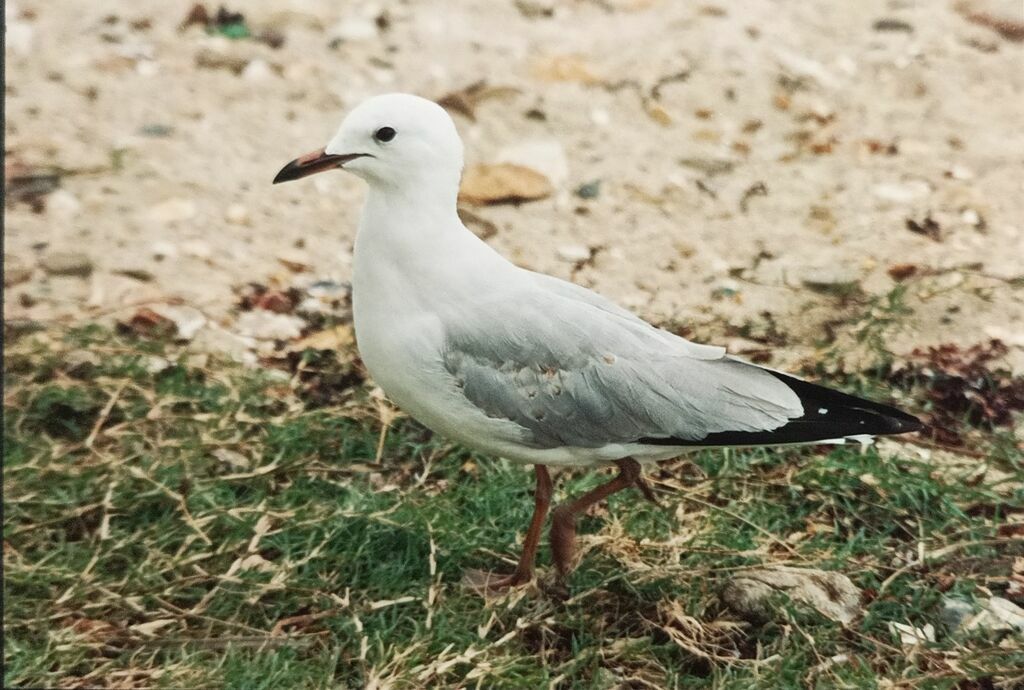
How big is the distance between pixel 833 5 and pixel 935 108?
3.57 feet

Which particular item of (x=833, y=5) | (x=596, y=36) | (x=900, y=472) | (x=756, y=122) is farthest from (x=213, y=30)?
(x=900, y=472)

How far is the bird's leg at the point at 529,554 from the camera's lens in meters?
3.58

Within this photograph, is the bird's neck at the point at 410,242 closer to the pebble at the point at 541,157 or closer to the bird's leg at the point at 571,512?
the bird's leg at the point at 571,512

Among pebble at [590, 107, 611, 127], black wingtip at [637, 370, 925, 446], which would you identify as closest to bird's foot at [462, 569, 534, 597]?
black wingtip at [637, 370, 925, 446]

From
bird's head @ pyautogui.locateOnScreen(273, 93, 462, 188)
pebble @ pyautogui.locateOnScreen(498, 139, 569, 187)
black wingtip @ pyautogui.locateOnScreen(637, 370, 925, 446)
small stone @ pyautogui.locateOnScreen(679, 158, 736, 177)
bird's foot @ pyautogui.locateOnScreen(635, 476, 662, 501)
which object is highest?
bird's head @ pyautogui.locateOnScreen(273, 93, 462, 188)

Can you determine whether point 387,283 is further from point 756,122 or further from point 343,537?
point 756,122

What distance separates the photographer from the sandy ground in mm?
5047

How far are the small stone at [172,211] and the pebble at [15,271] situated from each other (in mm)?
557

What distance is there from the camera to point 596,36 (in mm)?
6684

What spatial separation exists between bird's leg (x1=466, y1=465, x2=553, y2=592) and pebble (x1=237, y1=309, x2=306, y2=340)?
1511 mm

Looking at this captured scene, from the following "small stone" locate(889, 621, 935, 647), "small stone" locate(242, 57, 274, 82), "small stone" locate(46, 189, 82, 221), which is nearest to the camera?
"small stone" locate(889, 621, 935, 647)

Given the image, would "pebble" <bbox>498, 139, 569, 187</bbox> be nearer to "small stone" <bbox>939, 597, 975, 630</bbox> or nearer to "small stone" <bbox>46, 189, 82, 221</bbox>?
"small stone" <bbox>46, 189, 82, 221</bbox>

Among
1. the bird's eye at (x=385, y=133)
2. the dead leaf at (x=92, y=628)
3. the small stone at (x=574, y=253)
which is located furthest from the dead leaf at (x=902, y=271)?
the dead leaf at (x=92, y=628)

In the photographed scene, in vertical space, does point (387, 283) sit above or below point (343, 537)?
above
